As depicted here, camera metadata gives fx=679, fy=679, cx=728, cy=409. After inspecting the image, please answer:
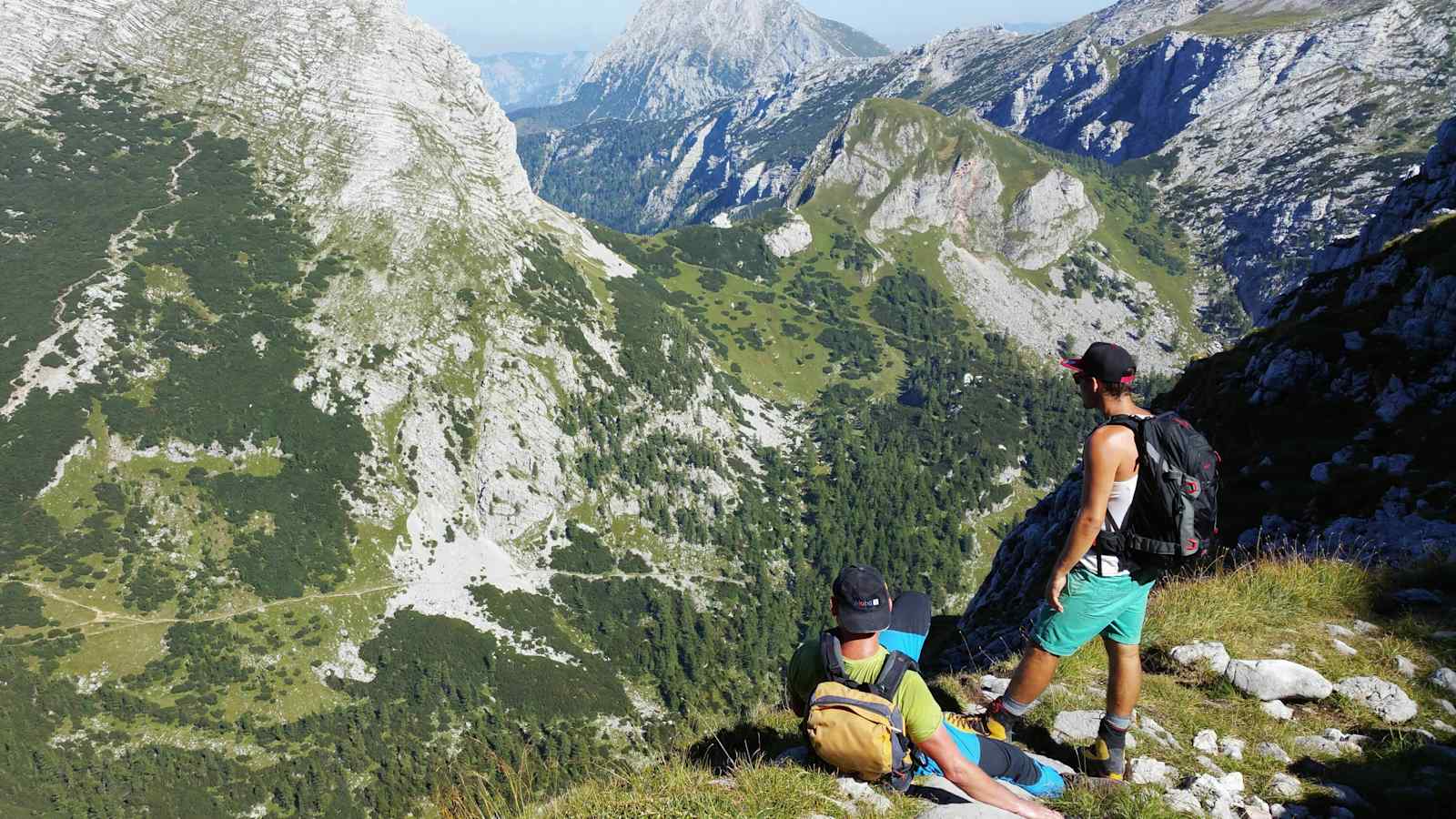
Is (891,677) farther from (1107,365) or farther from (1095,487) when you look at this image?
(1107,365)

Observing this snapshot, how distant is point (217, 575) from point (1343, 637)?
20594 centimetres

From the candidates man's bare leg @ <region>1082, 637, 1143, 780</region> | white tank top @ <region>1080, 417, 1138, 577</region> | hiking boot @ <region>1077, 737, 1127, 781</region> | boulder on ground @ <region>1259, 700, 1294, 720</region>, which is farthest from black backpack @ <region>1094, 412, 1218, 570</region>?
boulder on ground @ <region>1259, 700, 1294, 720</region>

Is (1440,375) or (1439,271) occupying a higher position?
(1439,271)

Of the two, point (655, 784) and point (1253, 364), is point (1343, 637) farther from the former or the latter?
point (1253, 364)

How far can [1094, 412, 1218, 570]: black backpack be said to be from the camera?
791 cm

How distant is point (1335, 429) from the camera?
87.4 feet

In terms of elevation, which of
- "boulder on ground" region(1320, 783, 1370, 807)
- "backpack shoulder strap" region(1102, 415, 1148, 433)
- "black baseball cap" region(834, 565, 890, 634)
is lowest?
"boulder on ground" region(1320, 783, 1370, 807)

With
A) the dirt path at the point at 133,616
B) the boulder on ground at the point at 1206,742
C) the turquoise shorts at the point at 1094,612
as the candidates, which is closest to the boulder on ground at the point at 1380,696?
the boulder on ground at the point at 1206,742

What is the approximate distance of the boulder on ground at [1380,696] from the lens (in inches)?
362

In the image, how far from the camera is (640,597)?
198750mm

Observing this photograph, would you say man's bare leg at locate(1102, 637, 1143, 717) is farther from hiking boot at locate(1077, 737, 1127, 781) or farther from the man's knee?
hiking boot at locate(1077, 737, 1127, 781)

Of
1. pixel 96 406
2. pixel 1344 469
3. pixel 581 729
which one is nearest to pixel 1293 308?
pixel 1344 469

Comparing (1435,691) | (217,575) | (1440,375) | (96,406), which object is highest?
(96,406)

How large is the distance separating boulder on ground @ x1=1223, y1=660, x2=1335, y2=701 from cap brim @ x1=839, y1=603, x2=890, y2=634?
667cm
